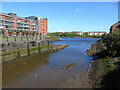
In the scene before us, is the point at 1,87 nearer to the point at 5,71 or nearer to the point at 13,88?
the point at 13,88

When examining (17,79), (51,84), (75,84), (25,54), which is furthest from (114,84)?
(25,54)

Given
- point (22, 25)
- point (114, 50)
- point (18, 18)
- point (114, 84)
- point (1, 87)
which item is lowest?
point (1, 87)

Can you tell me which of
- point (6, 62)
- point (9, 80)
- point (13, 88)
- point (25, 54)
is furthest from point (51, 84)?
point (25, 54)

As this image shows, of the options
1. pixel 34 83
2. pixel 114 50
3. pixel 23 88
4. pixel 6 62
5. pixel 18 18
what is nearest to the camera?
pixel 23 88

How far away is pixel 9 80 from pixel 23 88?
4.29m

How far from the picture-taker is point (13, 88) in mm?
14859

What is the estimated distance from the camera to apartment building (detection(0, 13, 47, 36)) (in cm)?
5996

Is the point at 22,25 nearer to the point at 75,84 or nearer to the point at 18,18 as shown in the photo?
the point at 18,18

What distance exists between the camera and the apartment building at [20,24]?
59956 millimetres

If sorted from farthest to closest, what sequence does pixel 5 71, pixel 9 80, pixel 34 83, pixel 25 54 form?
pixel 25 54, pixel 5 71, pixel 9 80, pixel 34 83

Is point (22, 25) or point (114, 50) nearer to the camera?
point (114, 50)

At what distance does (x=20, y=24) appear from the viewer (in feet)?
237

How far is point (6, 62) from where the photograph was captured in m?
25.2

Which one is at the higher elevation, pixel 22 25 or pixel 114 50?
pixel 22 25
